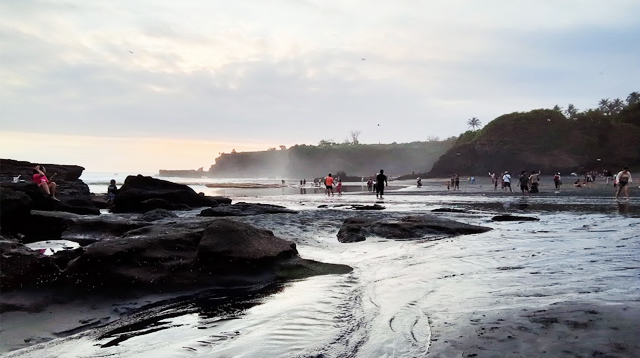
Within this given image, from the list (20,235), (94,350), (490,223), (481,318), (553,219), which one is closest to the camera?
(94,350)

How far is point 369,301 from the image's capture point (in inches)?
235

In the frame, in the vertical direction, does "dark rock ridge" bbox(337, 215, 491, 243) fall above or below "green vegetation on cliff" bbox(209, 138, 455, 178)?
below

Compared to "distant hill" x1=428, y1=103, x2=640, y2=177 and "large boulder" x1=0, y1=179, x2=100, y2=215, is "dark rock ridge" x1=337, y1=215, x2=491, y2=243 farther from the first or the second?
"distant hill" x1=428, y1=103, x2=640, y2=177

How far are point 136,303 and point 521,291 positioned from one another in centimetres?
508

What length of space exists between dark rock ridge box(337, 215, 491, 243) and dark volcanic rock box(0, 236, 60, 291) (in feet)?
23.1

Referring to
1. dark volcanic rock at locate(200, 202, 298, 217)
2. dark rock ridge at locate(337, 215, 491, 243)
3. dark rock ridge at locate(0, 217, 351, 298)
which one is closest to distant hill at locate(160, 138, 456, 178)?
dark volcanic rock at locate(200, 202, 298, 217)

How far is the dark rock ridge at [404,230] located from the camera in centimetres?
1220

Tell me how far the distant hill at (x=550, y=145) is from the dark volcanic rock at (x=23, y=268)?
79034mm

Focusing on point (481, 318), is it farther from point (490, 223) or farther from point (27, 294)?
point (490, 223)

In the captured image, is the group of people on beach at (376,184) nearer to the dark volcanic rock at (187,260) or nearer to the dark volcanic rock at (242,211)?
the dark volcanic rock at (242,211)

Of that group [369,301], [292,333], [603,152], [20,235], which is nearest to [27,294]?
[292,333]

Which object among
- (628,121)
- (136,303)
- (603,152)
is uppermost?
(628,121)

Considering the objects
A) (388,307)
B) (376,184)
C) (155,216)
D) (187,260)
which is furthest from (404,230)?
(376,184)

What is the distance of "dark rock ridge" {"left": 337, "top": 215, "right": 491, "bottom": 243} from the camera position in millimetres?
12202
